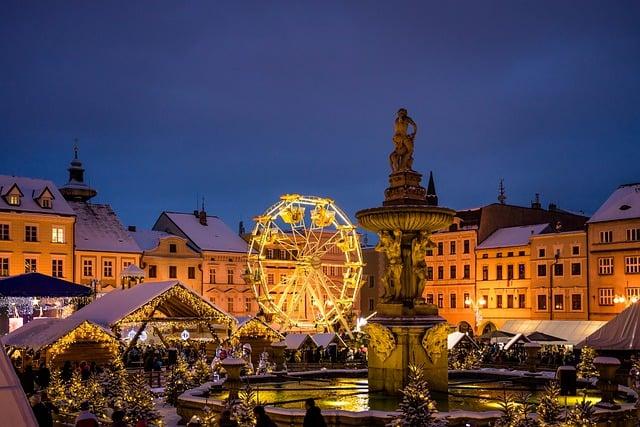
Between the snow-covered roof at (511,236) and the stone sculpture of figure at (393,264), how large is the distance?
4517 cm

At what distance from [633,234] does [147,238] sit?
1470 inches

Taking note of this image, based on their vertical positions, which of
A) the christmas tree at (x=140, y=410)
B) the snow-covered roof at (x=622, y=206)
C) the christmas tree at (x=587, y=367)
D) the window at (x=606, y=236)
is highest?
the snow-covered roof at (x=622, y=206)

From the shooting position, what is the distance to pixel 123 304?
32469mm

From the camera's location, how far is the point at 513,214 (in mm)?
70250

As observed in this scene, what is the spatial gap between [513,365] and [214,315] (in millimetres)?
12665

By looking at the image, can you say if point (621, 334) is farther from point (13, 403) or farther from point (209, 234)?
point (209, 234)

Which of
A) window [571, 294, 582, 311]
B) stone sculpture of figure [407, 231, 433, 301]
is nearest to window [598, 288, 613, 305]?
window [571, 294, 582, 311]

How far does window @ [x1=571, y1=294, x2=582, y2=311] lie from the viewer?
58.2 metres

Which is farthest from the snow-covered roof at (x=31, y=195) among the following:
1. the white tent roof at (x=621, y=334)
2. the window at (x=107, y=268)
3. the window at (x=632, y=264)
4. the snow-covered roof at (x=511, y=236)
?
the white tent roof at (x=621, y=334)

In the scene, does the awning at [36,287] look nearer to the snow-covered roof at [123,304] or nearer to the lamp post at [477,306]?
the snow-covered roof at [123,304]

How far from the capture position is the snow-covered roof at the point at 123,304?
103ft

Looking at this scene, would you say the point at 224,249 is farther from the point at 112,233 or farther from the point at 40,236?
the point at 40,236

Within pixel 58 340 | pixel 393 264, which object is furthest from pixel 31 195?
pixel 393 264

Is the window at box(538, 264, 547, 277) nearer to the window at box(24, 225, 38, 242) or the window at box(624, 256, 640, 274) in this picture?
the window at box(624, 256, 640, 274)
